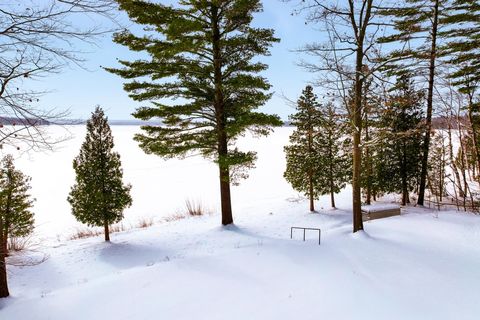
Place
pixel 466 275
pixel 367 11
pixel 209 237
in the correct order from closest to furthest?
pixel 466 275 → pixel 367 11 → pixel 209 237

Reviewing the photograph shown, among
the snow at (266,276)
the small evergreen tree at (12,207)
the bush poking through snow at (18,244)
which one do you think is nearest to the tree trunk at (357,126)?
the snow at (266,276)

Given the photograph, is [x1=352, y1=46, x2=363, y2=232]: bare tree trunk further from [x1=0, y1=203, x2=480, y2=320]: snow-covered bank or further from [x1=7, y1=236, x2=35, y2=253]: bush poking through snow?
[x1=7, y1=236, x2=35, y2=253]: bush poking through snow

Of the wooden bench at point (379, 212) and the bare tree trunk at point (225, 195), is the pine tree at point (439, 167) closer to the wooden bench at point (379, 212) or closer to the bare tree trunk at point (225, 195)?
the wooden bench at point (379, 212)

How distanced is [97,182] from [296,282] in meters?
11.3

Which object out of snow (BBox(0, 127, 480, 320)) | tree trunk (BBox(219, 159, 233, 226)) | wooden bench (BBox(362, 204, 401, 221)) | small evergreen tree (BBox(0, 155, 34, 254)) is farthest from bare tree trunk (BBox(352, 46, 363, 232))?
small evergreen tree (BBox(0, 155, 34, 254))

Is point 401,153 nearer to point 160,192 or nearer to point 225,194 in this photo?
point 225,194

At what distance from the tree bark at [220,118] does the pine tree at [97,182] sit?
4.94 m

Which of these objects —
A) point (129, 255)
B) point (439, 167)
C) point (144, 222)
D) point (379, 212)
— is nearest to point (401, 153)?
point (439, 167)

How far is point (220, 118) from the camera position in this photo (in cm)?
1430


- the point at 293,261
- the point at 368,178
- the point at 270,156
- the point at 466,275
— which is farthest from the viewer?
the point at 270,156

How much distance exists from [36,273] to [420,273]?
13.0 meters

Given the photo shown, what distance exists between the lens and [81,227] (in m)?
19.4

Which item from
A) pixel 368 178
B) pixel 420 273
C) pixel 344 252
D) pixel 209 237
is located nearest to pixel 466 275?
pixel 420 273

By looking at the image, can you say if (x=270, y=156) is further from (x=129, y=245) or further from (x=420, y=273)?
(x=420, y=273)
